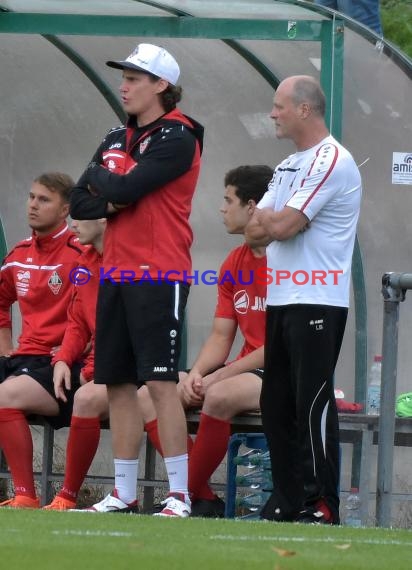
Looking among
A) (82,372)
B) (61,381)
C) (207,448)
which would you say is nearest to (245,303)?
(207,448)

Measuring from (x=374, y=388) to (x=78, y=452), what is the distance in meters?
2.19

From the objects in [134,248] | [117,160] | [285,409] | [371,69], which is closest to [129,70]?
[117,160]

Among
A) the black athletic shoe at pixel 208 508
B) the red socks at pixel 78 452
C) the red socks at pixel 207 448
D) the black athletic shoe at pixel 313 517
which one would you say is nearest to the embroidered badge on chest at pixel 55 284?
the red socks at pixel 78 452

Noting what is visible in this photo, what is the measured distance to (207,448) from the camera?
705cm

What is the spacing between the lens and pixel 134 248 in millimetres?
6207

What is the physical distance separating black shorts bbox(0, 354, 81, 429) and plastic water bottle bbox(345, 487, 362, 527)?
61.3 inches

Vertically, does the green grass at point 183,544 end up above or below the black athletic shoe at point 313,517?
below

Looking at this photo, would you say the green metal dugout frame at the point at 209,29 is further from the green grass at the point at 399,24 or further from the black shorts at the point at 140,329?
the green grass at the point at 399,24

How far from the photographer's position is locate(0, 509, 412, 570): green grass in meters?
4.46

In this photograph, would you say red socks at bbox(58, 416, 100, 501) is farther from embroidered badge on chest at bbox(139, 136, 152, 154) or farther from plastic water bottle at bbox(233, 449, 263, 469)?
embroidered badge on chest at bbox(139, 136, 152, 154)

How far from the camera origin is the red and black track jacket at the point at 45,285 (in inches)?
310

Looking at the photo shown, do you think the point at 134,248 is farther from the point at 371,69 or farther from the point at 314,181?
the point at 371,69

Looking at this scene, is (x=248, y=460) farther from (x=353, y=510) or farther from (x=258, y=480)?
(x=353, y=510)

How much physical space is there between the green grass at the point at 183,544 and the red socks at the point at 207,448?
1261 mm
